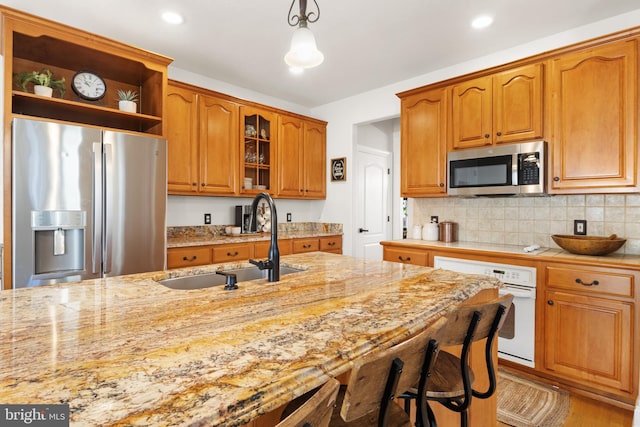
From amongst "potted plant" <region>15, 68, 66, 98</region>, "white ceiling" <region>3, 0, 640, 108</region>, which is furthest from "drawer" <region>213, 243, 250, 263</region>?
"white ceiling" <region>3, 0, 640, 108</region>

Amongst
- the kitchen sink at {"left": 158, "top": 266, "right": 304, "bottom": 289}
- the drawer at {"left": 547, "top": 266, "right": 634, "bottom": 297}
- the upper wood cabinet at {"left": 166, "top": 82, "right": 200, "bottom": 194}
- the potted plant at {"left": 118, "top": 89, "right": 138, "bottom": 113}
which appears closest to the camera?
the kitchen sink at {"left": 158, "top": 266, "right": 304, "bottom": 289}

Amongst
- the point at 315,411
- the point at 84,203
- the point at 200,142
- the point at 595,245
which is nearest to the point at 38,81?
the point at 84,203

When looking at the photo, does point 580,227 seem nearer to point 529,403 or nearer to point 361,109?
point 529,403

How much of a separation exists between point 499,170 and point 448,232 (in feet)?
2.52

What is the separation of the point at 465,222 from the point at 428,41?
172 centimetres

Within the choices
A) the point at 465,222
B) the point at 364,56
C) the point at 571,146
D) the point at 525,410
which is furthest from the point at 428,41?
the point at 525,410

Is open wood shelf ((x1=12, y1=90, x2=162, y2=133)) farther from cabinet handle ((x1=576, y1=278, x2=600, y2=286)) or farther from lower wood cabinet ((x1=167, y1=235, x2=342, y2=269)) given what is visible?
cabinet handle ((x1=576, y1=278, x2=600, y2=286))

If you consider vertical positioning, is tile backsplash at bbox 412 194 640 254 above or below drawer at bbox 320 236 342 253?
above

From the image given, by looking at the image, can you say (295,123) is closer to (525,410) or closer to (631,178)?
(631,178)

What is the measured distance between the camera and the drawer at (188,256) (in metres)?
2.85

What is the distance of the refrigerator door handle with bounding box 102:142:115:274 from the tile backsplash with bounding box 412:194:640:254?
2.88 meters

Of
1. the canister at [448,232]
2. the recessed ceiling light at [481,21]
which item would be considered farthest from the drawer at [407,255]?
the recessed ceiling light at [481,21]

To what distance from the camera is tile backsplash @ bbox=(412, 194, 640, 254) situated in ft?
8.09

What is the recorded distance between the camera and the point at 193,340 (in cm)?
77
